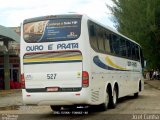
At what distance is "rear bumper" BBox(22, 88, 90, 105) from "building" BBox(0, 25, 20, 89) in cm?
2401

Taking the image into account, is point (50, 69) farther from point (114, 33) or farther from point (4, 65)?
point (4, 65)

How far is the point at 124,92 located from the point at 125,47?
2265mm

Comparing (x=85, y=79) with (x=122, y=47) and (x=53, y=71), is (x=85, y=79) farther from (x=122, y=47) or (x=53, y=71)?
(x=122, y=47)

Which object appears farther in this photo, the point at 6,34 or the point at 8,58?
the point at 8,58

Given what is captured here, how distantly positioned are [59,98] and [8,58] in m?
30.9

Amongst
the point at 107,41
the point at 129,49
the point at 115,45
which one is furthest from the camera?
the point at 129,49

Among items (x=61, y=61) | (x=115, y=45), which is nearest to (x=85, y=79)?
(x=61, y=61)

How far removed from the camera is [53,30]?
1530 cm

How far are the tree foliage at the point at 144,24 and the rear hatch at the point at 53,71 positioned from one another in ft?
83.9

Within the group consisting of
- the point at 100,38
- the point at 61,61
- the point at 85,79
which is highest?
the point at 100,38

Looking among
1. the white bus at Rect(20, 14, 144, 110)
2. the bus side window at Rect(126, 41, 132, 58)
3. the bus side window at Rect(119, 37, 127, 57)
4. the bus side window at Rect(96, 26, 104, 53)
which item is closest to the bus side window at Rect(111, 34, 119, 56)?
the bus side window at Rect(119, 37, 127, 57)

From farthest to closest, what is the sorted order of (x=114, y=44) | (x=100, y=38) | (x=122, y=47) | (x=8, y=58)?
(x=8, y=58), (x=122, y=47), (x=114, y=44), (x=100, y=38)

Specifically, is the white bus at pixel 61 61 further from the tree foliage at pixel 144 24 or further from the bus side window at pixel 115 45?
the tree foliage at pixel 144 24

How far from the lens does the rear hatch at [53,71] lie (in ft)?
48.5
